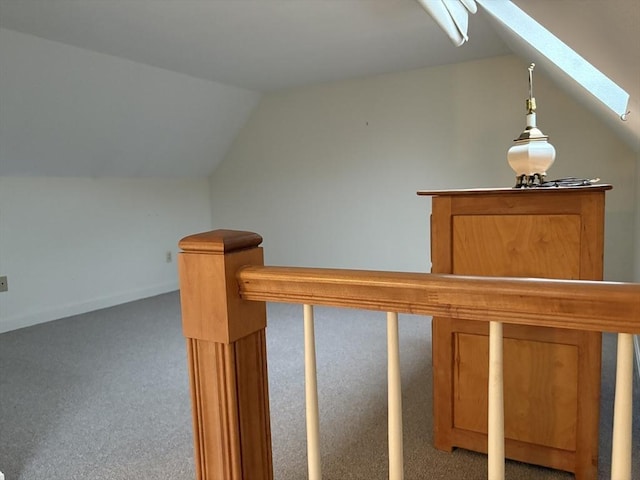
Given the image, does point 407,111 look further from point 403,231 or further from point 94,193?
point 94,193

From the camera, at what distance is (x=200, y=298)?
0.78 m

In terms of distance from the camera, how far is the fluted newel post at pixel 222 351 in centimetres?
77

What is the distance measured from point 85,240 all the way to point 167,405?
2.44m

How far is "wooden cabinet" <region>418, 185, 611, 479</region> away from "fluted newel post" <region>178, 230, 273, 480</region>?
100cm

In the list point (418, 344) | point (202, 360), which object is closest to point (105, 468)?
point (202, 360)

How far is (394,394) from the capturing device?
719 mm

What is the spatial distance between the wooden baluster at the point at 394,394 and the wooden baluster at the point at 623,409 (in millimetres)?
284

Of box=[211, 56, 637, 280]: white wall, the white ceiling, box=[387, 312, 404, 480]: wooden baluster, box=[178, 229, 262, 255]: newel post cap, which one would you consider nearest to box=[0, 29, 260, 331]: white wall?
the white ceiling

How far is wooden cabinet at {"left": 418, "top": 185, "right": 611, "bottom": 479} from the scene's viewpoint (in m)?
1.47

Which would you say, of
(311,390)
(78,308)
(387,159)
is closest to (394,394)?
(311,390)

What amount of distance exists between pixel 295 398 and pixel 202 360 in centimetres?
157

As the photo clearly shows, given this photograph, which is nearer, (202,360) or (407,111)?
(202,360)

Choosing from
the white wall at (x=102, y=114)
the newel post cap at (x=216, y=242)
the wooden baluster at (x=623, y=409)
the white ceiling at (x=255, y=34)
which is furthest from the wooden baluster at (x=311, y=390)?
the white wall at (x=102, y=114)

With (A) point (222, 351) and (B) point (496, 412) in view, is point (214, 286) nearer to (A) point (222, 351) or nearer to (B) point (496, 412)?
(A) point (222, 351)
